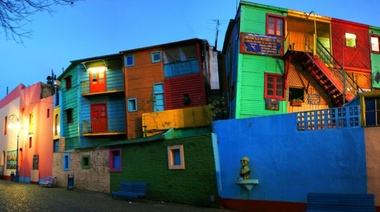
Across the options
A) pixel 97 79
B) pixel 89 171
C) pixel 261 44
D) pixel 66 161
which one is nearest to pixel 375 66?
pixel 261 44

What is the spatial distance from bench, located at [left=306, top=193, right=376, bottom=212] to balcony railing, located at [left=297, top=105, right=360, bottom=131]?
83.5 inches

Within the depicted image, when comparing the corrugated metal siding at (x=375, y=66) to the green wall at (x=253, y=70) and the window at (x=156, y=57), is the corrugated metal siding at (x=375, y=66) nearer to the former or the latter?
the green wall at (x=253, y=70)

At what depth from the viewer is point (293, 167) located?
1202 cm

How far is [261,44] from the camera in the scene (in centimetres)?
1759

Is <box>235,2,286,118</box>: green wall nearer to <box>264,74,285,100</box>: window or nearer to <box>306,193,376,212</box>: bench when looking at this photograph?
<box>264,74,285,100</box>: window

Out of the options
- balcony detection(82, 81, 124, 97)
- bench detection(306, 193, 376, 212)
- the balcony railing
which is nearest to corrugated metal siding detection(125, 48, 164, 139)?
balcony detection(82, 81, 124, 97)

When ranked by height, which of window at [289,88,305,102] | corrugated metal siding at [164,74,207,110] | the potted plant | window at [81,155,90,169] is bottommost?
window at [81,155,90,169]

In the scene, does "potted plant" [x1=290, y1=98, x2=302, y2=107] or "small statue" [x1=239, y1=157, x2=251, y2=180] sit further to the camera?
"potted plant" [x1=290, y1=98, x2=302, y2=107]

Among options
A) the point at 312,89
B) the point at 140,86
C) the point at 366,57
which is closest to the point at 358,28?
the point at 366,57

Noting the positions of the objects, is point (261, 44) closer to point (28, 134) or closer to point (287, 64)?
point (287, 64)

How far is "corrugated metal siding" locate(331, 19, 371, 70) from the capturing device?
63.2ft

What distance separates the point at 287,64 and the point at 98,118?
14012 millimetres

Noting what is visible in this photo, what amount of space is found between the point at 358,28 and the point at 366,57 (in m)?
1.54

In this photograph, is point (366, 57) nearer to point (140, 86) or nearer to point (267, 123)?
point (267, 123)
